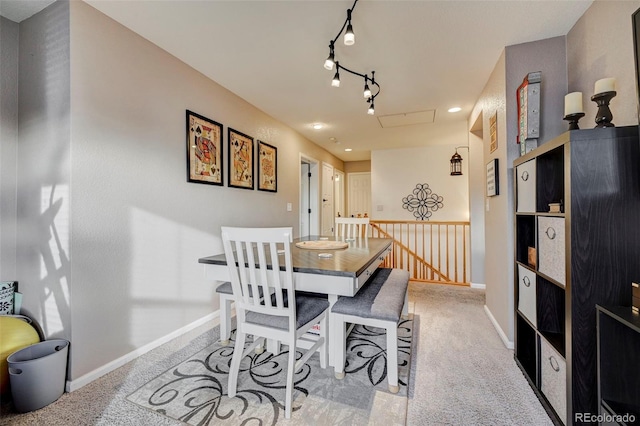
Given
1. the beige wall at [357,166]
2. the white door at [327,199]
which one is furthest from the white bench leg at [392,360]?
the beige wall at [357,166]

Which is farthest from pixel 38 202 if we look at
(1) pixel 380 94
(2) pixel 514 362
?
(2) pixel 514 362

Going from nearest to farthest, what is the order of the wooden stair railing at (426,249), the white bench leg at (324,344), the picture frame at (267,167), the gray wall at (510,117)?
the white bench leg at (324,344), the gray wall at (510,117), the picture frame at (267,167), the wooden stair railing at (426,249)

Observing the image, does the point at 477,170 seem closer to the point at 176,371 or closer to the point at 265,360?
the point at 265,360

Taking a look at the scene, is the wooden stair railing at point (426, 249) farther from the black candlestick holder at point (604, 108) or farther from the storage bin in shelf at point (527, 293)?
the black candlestick holder at point (604, 108)

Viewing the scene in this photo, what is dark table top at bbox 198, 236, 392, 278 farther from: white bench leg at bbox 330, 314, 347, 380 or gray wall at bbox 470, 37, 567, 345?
gray wall at bbox 470, 37, 567, 345

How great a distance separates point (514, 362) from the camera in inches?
76.4

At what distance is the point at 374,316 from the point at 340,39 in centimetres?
200

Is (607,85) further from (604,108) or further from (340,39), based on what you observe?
(340,39)

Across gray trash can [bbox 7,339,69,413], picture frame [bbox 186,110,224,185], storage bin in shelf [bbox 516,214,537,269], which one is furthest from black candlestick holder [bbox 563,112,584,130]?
gray trash can [bbox 7,339,69,413]

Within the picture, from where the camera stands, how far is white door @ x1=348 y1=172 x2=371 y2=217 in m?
7.21

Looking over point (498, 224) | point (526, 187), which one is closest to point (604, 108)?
point (526, 187)

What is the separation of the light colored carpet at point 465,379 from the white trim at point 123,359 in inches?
74.4

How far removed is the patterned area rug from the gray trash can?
16.0 inches

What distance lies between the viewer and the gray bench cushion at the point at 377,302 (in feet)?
5.59
